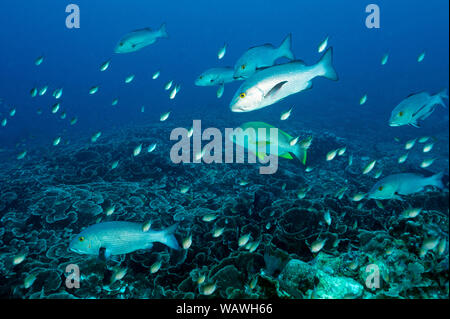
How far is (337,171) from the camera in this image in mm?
9641

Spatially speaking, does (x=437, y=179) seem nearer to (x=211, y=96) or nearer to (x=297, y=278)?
(x=297, y=278)

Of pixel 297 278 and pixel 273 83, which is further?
pixel 297 278

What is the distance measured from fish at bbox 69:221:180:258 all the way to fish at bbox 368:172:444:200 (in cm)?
335

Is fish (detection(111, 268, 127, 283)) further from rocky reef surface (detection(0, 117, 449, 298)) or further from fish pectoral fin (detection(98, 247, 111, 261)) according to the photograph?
fish pectoral fin (detection(98, 247, 111, 261))

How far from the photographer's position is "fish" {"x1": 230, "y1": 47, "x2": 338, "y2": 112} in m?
2.61

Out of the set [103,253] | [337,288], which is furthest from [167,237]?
[337,288]

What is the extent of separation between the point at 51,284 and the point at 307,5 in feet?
527

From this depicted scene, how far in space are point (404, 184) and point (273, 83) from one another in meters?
2.79

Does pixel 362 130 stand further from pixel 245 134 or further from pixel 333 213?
pixel 245 134

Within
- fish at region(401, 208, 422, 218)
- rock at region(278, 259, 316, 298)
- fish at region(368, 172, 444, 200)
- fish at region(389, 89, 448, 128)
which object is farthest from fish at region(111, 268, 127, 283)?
fish at region(389, 89, 448, 128)

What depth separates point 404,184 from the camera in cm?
368

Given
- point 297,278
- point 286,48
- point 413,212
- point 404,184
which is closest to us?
point 297,278

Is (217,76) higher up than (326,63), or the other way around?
(326,63)
